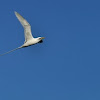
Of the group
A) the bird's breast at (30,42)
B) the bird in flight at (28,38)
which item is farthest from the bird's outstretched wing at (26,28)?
the bird's breast at (30,42)

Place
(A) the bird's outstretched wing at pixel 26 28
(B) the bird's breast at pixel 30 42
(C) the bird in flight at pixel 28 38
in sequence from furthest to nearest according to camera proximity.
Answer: (B) the bird's breast at pixel 30 42 < (C) the bird in flight at pixel 28 38 < (A) the bird's outstretched wing at pixel 26 28

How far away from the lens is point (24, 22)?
225 feet

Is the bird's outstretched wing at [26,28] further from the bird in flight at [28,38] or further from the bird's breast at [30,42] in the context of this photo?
the bird's breast at [30,42]

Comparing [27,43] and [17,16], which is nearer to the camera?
[17,16]

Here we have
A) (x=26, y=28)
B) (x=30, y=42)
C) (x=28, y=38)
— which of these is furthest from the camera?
(x=28, y=38)

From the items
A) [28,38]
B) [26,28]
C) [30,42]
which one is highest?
[26,28]

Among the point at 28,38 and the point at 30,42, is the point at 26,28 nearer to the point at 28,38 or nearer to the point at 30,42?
the point at 28,38

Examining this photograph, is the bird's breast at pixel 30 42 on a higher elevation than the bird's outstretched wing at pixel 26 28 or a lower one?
lower

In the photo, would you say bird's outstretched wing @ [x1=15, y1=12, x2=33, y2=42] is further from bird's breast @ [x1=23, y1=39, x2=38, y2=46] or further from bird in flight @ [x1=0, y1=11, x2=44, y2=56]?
bird's breast @ [x1=23, y1=39, x2=38, y2=46]

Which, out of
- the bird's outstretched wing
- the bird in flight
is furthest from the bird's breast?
the bird's outstretched wing

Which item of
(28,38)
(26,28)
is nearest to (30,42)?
(28,38)

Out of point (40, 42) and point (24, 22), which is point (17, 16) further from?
point (40, 42)

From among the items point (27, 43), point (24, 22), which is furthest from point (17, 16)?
point (27, 43)

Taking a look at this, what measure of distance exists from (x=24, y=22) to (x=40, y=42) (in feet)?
21.8
